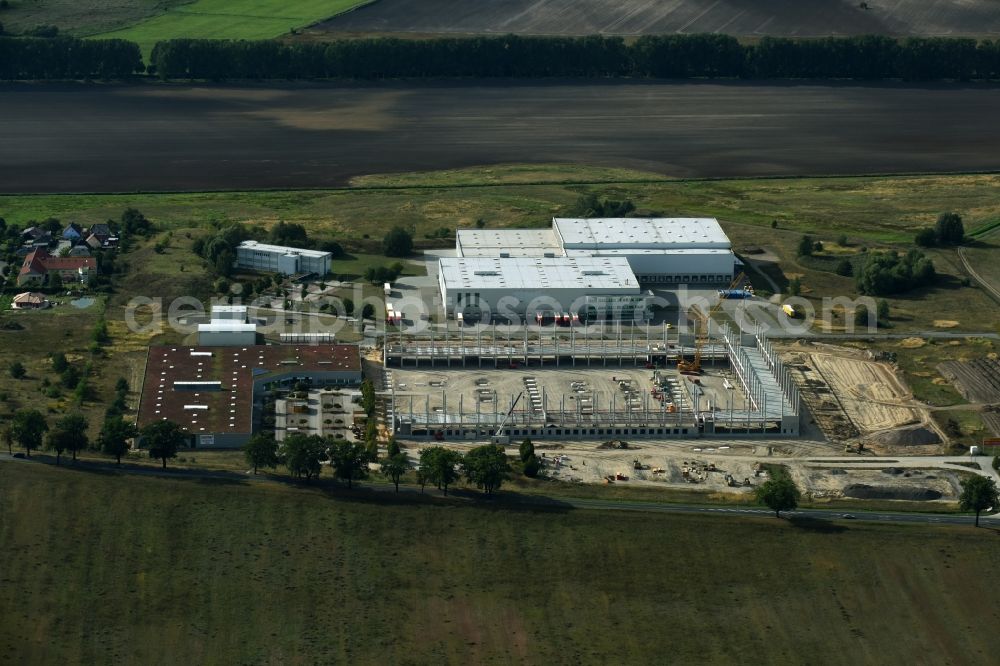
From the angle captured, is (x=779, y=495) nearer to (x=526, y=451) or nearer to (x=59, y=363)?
(x=526, y=451)

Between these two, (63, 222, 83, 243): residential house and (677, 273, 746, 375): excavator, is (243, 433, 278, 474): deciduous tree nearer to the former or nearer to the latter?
(677, 273, 746, 375): excavator

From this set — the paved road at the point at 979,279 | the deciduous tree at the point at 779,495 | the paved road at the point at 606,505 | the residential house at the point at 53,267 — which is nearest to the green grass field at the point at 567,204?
the paved road at the point at 979,279

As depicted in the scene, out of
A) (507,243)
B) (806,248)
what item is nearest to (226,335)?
(507,243)

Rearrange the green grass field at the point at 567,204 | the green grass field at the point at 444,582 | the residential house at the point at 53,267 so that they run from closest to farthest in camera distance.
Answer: the green grass field at the point at 444,582
the residential house at the point at 53,267
the green grass field at the point at 567,204

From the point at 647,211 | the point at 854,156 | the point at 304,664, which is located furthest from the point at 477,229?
the point at 304,664

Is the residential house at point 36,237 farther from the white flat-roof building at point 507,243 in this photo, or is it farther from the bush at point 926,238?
the bush at point 926,238

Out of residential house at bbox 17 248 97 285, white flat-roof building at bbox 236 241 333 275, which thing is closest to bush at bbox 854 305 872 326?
white flat-roof building at bbox 236 241 333 275

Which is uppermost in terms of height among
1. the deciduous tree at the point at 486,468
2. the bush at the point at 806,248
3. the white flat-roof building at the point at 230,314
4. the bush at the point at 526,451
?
the bush at the point at 806,248
